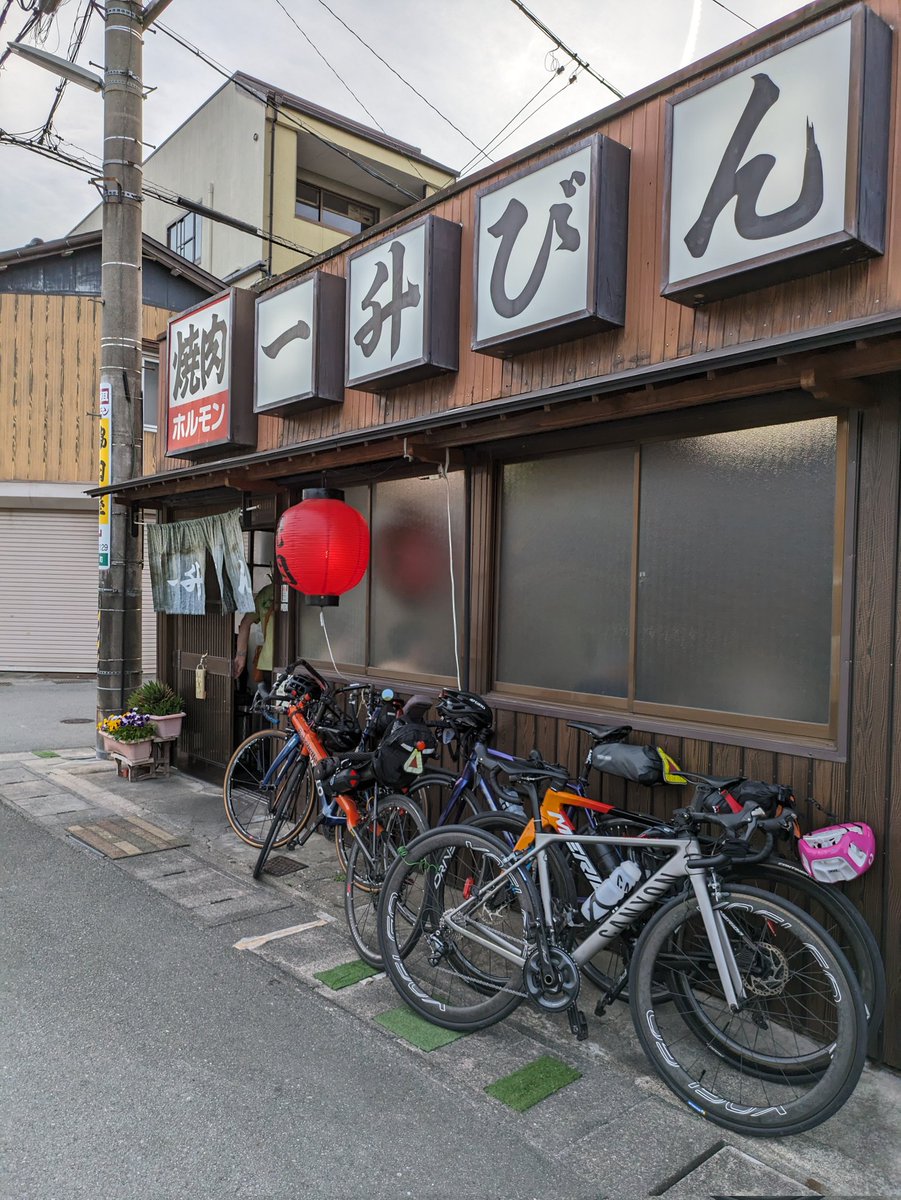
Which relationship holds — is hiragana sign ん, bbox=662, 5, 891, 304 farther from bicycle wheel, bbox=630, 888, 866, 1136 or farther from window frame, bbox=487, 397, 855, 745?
bicycle wheel, bbox=630, 888, 866, 1136

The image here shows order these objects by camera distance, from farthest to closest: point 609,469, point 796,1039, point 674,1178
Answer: point 609,469 < point 796,1039 < point 674,1178

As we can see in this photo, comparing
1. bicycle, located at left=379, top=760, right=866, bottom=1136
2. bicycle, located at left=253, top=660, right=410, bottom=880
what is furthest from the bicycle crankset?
bicycle, located at left=253, top=660, right=410, bottom=880

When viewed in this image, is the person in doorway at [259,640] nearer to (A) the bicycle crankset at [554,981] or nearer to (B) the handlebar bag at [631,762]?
(B) the handlebar bag at [631,762]

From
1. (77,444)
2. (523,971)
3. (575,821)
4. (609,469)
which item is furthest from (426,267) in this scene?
(77,444)

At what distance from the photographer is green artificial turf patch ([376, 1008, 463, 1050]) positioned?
410cm

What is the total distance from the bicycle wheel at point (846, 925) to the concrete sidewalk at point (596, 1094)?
1.64ft

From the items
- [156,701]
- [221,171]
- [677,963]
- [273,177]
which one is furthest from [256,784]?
[221,171]

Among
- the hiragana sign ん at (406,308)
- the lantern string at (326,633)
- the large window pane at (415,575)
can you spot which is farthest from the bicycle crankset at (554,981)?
the lantern string at (326,633)

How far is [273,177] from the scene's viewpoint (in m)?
19.1

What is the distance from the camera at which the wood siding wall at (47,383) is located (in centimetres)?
1775

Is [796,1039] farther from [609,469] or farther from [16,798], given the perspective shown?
[16,798]

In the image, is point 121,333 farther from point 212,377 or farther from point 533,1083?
point 533,1083

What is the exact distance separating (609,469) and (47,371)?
16.6m

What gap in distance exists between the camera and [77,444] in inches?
715
